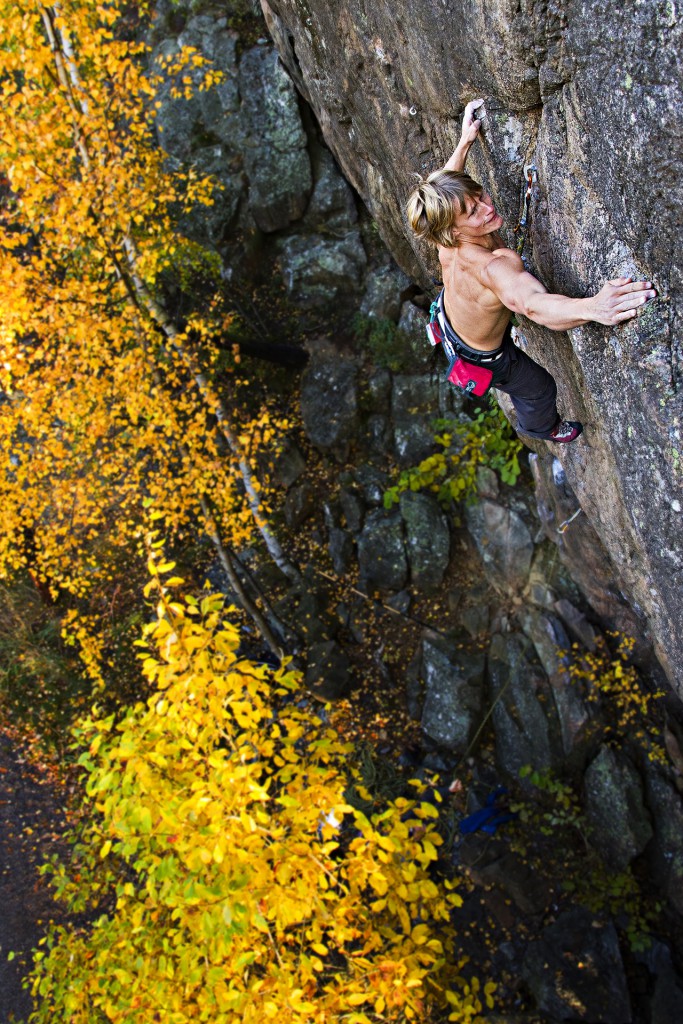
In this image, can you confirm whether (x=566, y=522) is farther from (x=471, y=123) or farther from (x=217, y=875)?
(x=217, y=875)

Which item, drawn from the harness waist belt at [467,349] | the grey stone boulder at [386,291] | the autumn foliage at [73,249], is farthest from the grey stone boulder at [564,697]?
the harness waist belt at [467,349]

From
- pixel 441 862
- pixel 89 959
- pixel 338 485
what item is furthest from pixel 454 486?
pixel 89 959

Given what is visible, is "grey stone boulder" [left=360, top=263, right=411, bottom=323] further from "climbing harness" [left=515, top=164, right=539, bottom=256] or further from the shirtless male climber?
"climbing harness" [left=515, top=164, right=539, bottom=256]

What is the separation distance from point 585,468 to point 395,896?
352 centimetres

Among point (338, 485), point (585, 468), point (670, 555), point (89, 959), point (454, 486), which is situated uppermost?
point (338, 485)

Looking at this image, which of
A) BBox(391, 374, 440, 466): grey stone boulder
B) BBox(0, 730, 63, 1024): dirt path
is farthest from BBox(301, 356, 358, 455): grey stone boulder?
BBox(0, 730, 63, 1024): dirt path

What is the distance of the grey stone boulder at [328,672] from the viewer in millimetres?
10211

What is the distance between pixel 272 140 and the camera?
11000mm

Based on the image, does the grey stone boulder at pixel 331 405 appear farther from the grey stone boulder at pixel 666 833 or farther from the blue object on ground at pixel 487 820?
the grey stone boulder at pixel 666 833

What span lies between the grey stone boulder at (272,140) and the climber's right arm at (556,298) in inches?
362

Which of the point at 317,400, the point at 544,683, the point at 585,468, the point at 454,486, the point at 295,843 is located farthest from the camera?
the point at 317,400

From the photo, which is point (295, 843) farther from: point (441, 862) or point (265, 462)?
point (265, 462)

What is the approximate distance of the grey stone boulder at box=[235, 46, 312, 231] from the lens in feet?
35.3

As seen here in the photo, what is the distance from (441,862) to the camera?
9.09 metres
